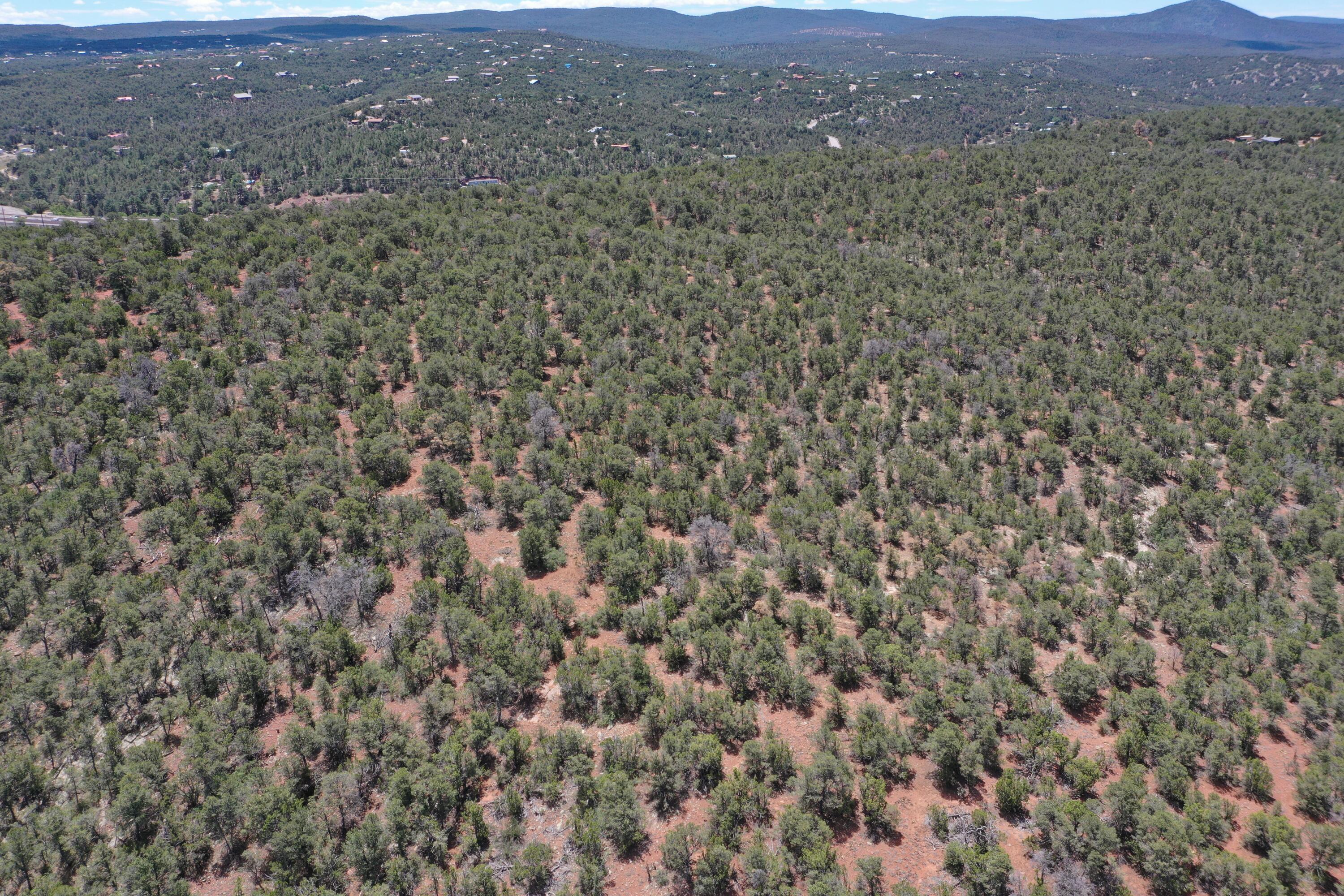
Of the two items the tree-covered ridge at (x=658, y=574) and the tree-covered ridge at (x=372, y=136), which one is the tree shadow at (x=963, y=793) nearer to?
the tree-covered ridge at (x=658, y=574)

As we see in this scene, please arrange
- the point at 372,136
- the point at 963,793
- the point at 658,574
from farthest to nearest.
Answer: the point at 372,136
the point at 658,574
the point at 963,793

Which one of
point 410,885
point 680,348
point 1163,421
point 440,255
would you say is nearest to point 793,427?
point 680,348

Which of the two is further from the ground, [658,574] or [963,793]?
[658,574]

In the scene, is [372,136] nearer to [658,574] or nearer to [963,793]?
[658,574]

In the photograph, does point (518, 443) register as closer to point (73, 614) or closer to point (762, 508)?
point (762, 508)

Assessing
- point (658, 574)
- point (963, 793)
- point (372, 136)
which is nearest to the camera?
point (963, 793)

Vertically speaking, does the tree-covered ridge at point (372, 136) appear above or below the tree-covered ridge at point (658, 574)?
above

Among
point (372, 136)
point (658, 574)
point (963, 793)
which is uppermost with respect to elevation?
point (372, 136)

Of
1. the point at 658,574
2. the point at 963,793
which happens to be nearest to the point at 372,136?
the point at 658,574

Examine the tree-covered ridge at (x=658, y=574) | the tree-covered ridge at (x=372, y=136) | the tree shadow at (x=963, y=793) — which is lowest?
the tree shadow at (x=963, y=793)

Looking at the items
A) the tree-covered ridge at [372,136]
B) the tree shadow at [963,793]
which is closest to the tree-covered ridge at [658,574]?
the tree shadow at [963,793]

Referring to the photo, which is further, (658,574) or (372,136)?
(372,136)
